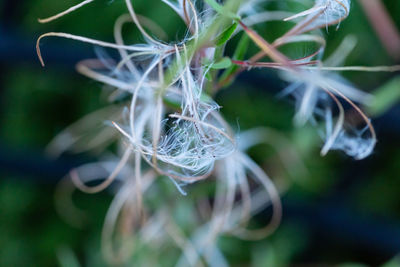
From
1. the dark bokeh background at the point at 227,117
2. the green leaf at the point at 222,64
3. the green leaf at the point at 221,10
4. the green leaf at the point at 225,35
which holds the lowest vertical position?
the dark bokeh background at the point at 227,117

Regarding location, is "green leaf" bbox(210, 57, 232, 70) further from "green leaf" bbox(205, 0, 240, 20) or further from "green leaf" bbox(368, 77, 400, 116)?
"green leaf" bbox(368, 77, 400, 116)

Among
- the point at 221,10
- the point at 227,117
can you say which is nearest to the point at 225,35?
the point at 221,10

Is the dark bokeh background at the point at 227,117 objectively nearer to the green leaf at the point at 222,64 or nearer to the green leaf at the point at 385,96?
the green leaf at the point at 385,96

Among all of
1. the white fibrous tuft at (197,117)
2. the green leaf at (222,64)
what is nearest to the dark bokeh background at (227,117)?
the white fibrous tuft at (197,117)

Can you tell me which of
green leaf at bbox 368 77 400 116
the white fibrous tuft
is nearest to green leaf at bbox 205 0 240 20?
the white fibrous tuft

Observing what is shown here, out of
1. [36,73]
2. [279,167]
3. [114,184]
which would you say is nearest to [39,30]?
[36,73]

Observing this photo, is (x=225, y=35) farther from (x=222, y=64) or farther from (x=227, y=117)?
(x=227, y=117)

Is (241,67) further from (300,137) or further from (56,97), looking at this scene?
(56,97)

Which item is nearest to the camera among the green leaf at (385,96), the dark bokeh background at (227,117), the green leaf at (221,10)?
the green leaf at (221,10)
